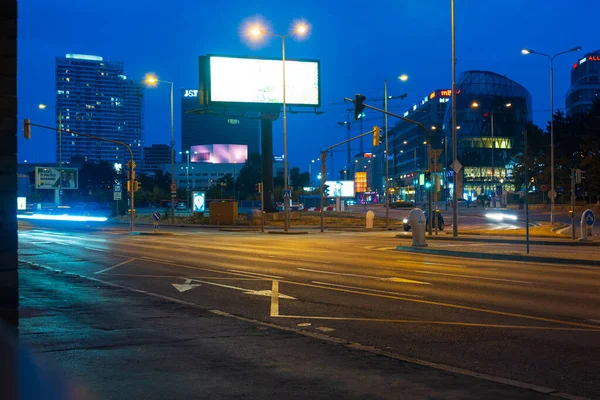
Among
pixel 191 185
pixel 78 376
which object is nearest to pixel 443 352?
pixel 78 376

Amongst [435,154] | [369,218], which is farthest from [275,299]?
[369,218]

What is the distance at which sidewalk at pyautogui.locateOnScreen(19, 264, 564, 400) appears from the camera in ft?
20.4

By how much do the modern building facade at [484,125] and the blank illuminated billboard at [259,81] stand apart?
261ft

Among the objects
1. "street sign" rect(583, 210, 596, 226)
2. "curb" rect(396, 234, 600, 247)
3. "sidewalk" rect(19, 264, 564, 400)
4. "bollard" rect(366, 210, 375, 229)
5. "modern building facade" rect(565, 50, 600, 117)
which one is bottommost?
"curb" rect(396, 234, 600, 247)

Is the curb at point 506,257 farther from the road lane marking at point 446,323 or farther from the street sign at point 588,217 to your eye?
the road lane marking at point 446,323

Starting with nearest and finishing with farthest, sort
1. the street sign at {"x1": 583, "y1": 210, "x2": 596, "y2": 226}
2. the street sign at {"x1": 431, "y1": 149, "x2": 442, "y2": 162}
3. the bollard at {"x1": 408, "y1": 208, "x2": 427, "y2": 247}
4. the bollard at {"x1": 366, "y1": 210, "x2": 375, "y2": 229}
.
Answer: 1. the bollard at {"x1": 408, "y1": 208, "x2": 427, "y2": 247}
2. the street sign at {"x1": 583, "y1": 210, "x2": 596, "y2": 226}
3. the street sign at {"x1": 431, "y1": 149, "x2": 442, "y2": 162}
4. the bollard at {"x1": 366, "y1": 210, "x2": 375, "y2": 229}

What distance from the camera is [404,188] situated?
160625mm

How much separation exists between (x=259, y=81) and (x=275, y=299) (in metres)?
41.0

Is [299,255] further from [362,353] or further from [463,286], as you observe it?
[362,353]

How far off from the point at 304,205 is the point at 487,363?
87643 millimetres

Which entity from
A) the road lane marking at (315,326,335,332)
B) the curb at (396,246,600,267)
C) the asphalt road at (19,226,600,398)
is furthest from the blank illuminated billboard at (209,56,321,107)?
the road lane marking at (315,326,335,332)

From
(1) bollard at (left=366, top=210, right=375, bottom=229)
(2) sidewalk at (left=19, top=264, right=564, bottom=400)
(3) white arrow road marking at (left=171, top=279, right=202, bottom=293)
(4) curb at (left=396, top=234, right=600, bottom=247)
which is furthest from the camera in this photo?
(1) bollard at (left=366, top=210, right=375, bottom=229)

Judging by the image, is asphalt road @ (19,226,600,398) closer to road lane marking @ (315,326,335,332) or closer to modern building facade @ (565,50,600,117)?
road lane marking @ (315,326,335,332)

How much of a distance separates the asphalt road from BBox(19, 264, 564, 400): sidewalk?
564mm
